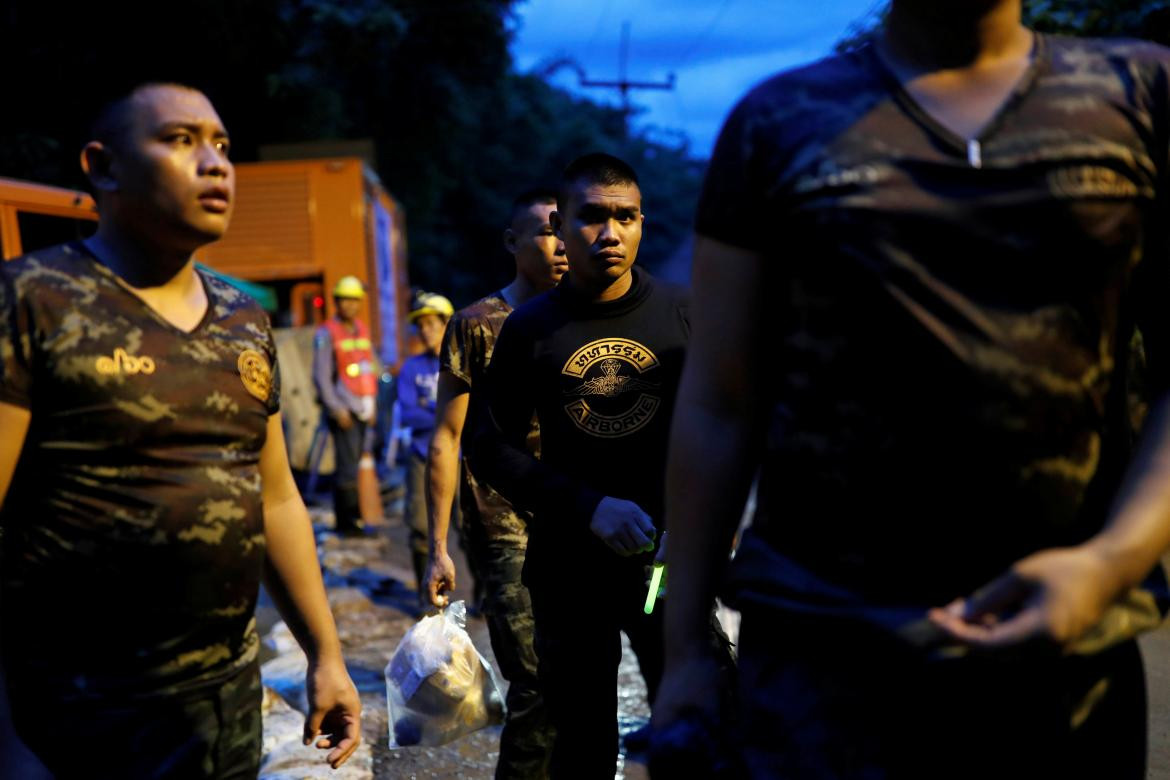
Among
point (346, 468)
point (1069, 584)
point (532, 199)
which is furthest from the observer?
point (346, 468)

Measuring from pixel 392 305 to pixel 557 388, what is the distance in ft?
51.1

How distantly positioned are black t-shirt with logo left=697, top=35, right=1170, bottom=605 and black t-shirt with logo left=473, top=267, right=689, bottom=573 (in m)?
1.85

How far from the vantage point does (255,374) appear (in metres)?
2.54

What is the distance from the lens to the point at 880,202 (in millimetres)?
1621

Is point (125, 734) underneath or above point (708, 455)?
underneath

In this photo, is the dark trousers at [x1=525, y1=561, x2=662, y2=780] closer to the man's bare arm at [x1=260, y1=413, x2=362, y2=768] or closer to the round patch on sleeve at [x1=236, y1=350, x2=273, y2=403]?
the man's bare arm at [x1=260, y1=413, x2=362, y2=768]

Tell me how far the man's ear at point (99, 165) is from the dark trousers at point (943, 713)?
63.0 inches

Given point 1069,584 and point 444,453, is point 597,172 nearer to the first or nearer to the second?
point 444,453

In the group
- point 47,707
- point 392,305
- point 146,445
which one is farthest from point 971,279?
point 392,305

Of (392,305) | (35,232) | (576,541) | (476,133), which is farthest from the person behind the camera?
(476,133)

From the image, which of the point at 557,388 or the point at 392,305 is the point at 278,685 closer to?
the point at 557,388

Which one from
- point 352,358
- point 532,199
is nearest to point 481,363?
point 532,199

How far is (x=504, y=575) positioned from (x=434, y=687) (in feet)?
1.76

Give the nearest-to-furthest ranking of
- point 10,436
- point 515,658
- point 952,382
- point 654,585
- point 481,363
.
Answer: point 952,382, point 10,436, point 654,585, point 515,658, point 481,363
